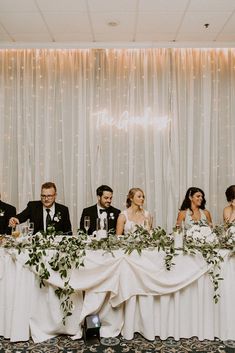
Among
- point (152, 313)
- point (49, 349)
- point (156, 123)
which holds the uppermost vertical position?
point (156, 123)

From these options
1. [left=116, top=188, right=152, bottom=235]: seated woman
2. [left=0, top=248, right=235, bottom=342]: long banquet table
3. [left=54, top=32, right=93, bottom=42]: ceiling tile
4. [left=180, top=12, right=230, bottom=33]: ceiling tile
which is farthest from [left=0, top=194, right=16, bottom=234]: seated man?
[left=180, top=12, right=230, bottom=33]: ceiling tile

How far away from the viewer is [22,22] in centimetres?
527

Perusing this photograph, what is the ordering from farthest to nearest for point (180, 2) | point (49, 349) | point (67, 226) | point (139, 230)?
point (67, 226) < point (180, 2) < point (139, 230) < point (49, 349)

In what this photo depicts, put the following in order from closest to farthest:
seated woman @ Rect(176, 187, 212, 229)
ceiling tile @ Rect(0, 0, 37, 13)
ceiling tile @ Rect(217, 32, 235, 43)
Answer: ceiling tile @ Rect(0, 0, 37, 13), seated woman @ Rect(176, 187, 212, 229), ceiling tile @ Rect(217, 32, 235, 43)

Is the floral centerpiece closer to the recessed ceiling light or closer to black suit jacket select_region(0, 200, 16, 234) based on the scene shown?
black suit jacket select_region(0, 200, 16, 234)

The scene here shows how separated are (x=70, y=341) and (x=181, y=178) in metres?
3.27

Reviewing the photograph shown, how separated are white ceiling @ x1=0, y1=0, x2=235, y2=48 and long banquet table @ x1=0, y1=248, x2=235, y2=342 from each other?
288 cm

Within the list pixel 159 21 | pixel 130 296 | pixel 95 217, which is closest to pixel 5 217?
pixel 95 217

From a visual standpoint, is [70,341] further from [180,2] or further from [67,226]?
[180,2]

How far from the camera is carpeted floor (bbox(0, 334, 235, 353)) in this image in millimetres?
3373

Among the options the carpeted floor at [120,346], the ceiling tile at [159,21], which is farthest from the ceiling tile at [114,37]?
the carpeted floor at [120,346]

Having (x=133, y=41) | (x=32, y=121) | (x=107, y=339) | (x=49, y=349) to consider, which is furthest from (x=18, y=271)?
(x=133, y=41)

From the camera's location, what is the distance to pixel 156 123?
20.3 ft

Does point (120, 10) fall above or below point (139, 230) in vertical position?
above
